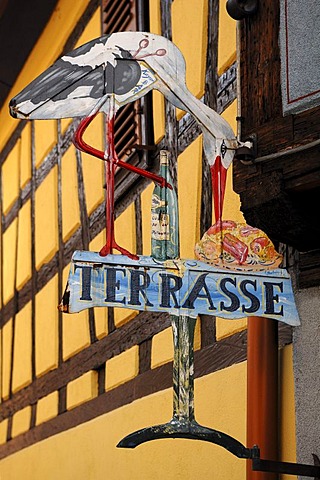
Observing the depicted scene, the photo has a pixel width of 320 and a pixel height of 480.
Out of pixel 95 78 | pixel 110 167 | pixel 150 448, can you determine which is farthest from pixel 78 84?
pixel 150 448

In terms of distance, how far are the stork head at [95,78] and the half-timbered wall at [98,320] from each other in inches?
45.7

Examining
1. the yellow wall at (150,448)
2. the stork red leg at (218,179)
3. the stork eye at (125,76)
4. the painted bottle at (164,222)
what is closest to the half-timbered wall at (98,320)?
the yellow wall at (150,448)

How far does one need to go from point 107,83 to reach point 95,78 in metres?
0.05

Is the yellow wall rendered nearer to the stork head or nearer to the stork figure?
the stork figure

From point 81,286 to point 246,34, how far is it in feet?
4.86

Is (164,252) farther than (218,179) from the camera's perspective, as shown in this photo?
No

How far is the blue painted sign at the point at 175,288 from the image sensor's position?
155 inches

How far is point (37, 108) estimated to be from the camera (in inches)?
177

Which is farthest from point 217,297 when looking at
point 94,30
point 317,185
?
point 94,30

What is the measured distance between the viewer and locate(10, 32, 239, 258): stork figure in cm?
448

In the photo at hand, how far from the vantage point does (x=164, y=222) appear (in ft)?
14.1

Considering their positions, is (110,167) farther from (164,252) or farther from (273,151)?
(273,151)

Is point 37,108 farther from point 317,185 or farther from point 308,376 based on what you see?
point 308,376

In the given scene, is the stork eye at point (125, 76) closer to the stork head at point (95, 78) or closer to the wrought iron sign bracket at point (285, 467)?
the stork head at point (95, 78)
